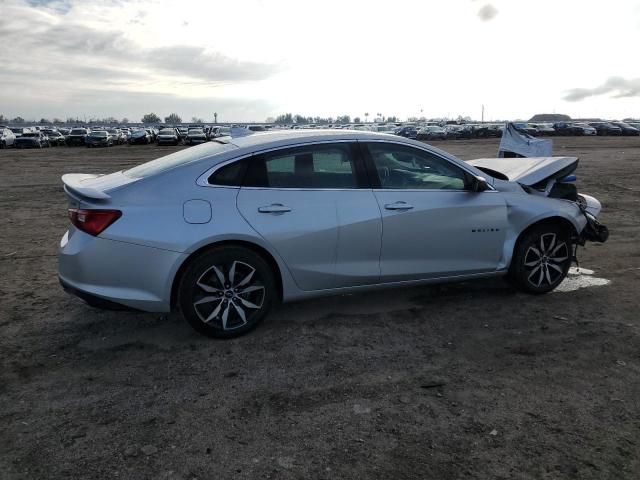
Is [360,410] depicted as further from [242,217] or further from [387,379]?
[242,217]

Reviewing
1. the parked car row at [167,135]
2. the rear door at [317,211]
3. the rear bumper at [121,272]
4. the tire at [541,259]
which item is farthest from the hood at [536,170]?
the parked car row at [167,135]

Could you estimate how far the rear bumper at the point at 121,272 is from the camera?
4.02m

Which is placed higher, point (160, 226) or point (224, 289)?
point (160, 226)

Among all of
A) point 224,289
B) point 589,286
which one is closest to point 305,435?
point 224,289

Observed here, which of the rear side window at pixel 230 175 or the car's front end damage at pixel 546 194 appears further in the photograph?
the car's front end damage at pixel 546 194

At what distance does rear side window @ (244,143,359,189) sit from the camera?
14.5 feet

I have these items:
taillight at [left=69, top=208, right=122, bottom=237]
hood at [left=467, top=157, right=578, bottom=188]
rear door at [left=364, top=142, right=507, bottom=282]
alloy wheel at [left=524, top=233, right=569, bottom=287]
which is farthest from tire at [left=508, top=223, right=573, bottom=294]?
taillight at [left=69, top=208, right=122, bottom=237]

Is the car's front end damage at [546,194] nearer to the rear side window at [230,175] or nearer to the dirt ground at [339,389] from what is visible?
the dirt ground at [339,389]

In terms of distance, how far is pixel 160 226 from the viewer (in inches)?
159

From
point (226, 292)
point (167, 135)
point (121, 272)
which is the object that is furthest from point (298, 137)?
point (167, 135)

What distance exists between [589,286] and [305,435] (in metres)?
4.01

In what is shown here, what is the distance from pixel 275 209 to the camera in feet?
14.3

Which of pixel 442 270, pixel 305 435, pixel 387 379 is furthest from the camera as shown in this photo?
pixel 442 270

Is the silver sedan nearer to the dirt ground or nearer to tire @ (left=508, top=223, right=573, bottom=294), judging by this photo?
tire @ (left=508, top=223, right=573, bottom=294)
